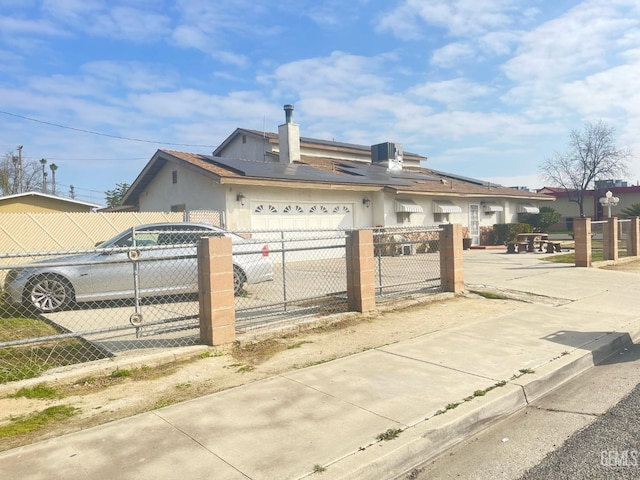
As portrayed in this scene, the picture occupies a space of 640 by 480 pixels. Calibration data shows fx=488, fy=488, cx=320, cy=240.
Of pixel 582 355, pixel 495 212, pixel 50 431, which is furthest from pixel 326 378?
pixel 495 212

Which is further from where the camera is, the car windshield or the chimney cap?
the chimney cap

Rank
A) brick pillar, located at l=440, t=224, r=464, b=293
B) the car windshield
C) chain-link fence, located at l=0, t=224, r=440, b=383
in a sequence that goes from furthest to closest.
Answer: brick pillar, located at l=440, t=224, r=464, b=293 < the car windshield < chain-link fence, located at l=0, t=224, r=440, b=383

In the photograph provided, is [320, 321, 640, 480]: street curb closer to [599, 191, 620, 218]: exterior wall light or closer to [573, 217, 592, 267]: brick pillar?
[573, 217, 592, 267]: brick pillar

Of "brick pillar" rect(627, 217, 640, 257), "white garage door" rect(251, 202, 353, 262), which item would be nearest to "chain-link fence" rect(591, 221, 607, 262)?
"brick pillar" rect(627, 217, 640, 257)

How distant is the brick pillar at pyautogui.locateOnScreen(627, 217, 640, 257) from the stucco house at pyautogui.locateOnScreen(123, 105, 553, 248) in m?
7.64

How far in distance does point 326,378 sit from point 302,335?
6.00 ft

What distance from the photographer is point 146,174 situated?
19.2m

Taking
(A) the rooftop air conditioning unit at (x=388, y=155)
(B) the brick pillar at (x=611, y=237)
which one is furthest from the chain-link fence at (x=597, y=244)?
(A) the rooftop air conditioning unit at (x=388, y=155)

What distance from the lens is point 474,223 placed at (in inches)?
1024

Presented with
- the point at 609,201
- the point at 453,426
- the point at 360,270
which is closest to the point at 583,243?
A: the point at 360,270

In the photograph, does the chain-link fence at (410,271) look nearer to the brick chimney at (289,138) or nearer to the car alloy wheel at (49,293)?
the car alloy wheel at (49,293)
